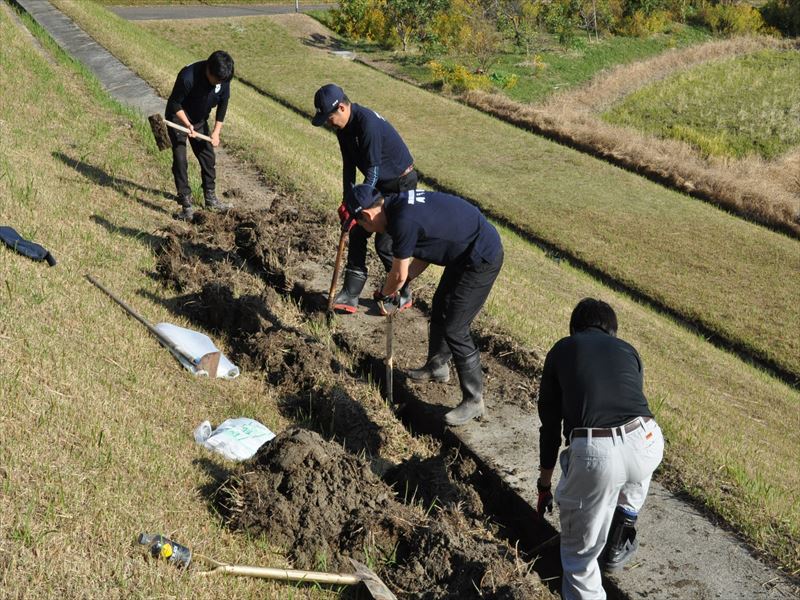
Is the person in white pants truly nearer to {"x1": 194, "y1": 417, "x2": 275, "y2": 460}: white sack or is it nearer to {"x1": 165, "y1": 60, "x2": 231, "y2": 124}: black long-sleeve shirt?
{"x1": 194, "y1": 417, "x2": 275, "y2": 460}: white sack

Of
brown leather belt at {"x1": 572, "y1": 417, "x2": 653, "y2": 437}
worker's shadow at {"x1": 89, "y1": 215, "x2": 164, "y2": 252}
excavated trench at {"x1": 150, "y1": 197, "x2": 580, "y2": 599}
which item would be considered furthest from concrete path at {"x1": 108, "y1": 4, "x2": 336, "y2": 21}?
brown leather belt at {"x1": 572, "y1": 417, "x2": 653, "y2": 437}

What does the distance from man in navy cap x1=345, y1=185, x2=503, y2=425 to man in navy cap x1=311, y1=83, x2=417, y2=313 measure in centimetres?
79

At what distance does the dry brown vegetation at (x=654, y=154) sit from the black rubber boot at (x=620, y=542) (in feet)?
53.3

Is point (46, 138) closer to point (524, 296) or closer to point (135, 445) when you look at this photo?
point (524, 296)

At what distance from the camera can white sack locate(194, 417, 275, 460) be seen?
18.9ft

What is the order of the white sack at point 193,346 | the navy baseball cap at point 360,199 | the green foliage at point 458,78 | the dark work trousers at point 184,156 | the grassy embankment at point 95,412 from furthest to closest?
the green foliage at point 458,78
the dark work trousers at point 184,156
the white sack at point 193,346
the navy baseball cap at point 360,199
the grassy embankment at point 95,412

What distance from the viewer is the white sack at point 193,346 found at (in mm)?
6879

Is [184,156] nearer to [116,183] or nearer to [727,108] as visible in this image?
[116,183]

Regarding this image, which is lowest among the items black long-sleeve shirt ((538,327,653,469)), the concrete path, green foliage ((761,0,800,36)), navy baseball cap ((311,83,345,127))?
the concrete path

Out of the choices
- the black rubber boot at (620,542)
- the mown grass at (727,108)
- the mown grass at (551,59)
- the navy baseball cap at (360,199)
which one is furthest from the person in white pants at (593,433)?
the mown grass at (551,59)

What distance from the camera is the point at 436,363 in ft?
23.2

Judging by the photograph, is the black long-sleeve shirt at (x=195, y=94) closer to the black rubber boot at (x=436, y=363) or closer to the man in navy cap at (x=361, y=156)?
the man in navy cap at (x=361, y=156)

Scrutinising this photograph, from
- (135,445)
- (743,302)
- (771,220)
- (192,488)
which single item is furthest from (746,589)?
(771,220)

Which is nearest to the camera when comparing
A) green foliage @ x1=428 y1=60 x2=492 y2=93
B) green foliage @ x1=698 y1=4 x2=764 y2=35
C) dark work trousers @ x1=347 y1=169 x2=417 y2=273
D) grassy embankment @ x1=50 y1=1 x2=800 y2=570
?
grassy embankment @ x1=50 y1=1 x2=800 y2=570
